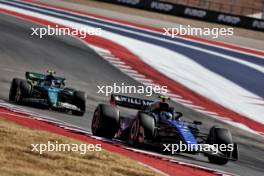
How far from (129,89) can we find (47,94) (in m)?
5.96

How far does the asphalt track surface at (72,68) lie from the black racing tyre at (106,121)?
1470mm

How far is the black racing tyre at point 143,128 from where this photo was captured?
12508 mm

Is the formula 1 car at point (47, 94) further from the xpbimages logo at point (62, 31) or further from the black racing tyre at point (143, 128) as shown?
the xpbimages logo at point (62, 31)

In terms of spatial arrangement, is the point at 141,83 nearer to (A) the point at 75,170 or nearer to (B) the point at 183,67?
(B) the point at 183,67

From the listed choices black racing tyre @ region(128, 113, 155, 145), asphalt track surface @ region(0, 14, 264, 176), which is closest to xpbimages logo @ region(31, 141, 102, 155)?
black racing tyre @ region(128, 113, 155, 145)

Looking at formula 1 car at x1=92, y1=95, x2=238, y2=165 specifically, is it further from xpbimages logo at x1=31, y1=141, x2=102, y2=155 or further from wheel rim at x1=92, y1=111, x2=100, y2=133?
xpbimages logo at x1=31, y1=141, x2=102, y2=155

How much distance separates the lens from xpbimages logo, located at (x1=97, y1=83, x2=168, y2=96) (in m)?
21.2

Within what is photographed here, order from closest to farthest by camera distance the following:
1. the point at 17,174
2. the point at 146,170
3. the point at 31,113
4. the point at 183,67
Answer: the point at 17,174, the point at 146,170, the point at 31,113, the point at 183,67

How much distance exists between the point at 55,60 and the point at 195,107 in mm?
5892

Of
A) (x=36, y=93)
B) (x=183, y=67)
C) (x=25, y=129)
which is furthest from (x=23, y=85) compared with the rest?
(x=183, y=67)

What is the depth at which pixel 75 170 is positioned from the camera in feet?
30.9

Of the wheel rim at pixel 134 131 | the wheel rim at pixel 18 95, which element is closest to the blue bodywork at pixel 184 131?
the wheel rim at pixel 134 131

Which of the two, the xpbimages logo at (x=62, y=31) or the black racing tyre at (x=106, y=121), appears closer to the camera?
the black racing tyre at (x=106, y=121)

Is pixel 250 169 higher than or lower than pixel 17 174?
lower
